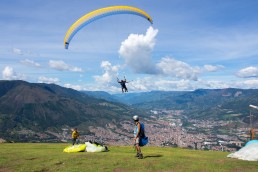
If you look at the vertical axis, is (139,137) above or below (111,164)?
above

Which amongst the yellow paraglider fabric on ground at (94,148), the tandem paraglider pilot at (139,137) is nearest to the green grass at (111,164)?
the tandem paraglider pilot at (139,137)

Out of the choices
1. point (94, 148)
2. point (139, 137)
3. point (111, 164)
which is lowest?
point (94, 148)

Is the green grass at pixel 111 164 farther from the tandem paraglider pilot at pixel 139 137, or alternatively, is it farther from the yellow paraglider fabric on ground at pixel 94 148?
the yellow paraglider fabric on ground at pixel 94 148

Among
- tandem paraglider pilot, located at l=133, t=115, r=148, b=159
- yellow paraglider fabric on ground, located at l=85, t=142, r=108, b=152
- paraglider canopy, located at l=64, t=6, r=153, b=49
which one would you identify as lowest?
yellow paraglider fabric on ground, located at l=85, t=142, r=108, b=152

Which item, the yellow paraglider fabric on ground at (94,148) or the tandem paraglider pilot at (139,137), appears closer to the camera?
the tandem paraglider pilot at (139,137)

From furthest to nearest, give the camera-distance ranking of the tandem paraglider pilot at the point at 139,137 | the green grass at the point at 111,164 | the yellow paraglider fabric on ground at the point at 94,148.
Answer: the yellow paraglider fabric on ground at the point at 94,148, the tandem paraglider pilot at the point at 139,137, the green grass at the point at 111,164

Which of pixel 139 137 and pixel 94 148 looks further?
pixel 94 148

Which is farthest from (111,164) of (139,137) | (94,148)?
(94,148)

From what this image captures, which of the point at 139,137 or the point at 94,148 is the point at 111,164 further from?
the point at 94,148

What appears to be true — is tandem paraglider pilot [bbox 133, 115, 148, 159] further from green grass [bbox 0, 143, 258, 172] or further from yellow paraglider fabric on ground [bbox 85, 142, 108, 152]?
yellow paraglider fabric on ground [bbox 85, 142, 108, 152]

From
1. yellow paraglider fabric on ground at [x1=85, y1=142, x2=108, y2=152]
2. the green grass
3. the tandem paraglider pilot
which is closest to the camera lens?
the green grass

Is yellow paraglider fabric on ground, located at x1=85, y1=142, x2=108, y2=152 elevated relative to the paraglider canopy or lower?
lower

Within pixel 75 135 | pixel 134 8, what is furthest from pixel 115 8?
pixel 75 135

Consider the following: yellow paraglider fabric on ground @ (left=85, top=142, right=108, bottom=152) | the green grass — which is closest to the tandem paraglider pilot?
the green grass
